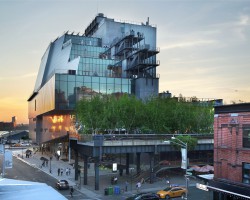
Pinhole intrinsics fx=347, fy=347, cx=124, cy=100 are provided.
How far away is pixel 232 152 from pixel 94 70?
87545 millimetres

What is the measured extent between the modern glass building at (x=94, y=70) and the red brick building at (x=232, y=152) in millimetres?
52935

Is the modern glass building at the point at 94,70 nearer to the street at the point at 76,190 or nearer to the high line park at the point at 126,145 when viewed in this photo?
the street at the point at 76,190

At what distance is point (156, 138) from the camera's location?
185 feet

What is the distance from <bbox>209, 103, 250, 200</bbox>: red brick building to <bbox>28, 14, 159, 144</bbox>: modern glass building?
52.9 m

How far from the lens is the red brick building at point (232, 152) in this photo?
1259 inches

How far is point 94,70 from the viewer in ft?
385

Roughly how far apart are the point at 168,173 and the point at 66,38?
88920 millimetres

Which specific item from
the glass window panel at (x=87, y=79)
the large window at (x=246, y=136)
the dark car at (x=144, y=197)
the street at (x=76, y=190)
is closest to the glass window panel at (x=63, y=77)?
the glass window panel at (x=87, y=79)

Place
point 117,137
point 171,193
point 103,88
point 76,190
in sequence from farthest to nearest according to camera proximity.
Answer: point 103,88 < point 117,137 < point 76,190 < point 171,193

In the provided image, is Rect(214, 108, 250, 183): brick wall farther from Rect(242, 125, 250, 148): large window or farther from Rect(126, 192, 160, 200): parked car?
Rect(126, 192, 160, 200): parked car

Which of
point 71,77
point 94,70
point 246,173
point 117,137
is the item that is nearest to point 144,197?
point 246,173

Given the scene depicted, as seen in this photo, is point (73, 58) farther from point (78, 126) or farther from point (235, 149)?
point (235, 149)

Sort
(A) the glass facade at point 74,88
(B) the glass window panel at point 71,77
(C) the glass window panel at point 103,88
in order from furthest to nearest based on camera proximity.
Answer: (C) the glass window panel at point 103,88 < (B) the glass window panel at point 71,77 < (A) the glass facade at point 74,88

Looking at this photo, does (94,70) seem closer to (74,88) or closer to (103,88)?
(103,88)
